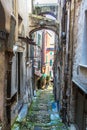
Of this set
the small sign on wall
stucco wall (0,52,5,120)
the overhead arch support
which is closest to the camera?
the small sign on wall

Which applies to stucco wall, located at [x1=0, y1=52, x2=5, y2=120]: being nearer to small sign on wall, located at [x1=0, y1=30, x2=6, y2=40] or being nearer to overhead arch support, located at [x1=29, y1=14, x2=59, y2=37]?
small sign on wall, located at [x1=0, y1=30, x2=6, y2=40]

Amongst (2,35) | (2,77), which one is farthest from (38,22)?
(2,35)

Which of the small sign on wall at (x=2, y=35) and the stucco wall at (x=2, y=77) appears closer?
the small sign on wall at (x=2, y=35)

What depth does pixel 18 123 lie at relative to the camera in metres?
10.6

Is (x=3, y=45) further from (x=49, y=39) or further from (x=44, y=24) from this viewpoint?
(x=49, y=39)

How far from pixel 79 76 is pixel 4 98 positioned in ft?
8.07

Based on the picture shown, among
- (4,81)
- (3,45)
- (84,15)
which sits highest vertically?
(84,15)

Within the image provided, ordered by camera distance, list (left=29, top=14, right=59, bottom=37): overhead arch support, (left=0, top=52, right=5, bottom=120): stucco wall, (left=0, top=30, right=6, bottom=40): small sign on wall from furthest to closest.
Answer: (left=29, top=14, right=59, bottom=37): overhead arch support
(left=0, top=52, right=5, bottom=120): stucco wall
(left=0, top=30, right=6, bottom=40): small sign on wall

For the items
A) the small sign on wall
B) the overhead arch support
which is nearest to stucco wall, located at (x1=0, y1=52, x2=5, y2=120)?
the small sign on wall

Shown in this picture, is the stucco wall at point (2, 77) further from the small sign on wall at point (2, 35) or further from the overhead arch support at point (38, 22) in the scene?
the overhead arch support at point (38, 22)

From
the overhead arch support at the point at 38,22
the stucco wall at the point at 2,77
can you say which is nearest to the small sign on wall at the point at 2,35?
the stucco wall at the point at 2,77

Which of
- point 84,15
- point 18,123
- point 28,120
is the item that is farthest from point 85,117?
point 28,120

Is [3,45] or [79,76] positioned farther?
[79,76]

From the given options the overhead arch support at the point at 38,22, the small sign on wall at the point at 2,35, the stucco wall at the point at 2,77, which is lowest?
the stucco wall at the point at 2,77
